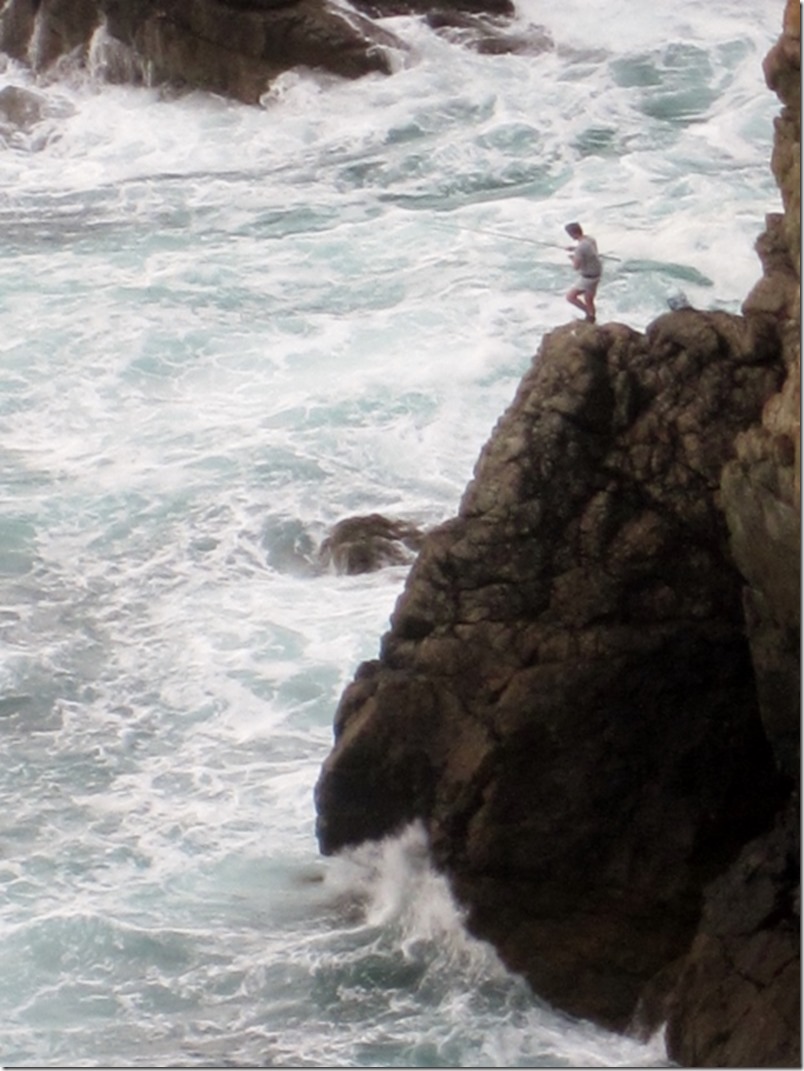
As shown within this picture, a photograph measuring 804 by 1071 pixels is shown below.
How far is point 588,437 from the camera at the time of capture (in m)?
12.7

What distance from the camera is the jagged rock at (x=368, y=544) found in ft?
54.9

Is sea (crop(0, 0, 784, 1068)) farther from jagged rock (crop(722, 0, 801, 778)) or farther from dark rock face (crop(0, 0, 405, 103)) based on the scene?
jagged rock (crop(722, 0, 801, 778))

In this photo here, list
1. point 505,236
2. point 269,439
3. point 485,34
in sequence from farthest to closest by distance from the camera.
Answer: point 485,34 → point 505,236 → point 269,439

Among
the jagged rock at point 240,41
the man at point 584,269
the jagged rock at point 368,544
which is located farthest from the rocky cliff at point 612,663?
the jagged rock at point 240,41

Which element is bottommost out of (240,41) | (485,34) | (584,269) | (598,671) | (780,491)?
(598,671)

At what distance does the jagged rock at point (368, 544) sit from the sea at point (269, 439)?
16cm

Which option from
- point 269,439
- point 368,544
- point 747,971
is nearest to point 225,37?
point 269,439

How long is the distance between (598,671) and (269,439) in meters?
6.93

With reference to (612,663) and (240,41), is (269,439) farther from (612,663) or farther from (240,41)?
(240,41)

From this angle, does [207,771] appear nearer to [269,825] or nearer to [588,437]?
[269,825]

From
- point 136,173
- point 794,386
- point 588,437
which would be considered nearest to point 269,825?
point 588,437

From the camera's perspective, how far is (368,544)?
1681 centimetres

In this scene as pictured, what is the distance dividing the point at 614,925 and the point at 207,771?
3.18 m

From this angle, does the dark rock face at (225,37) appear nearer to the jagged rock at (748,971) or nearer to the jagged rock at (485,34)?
the jagged rock at (485,34)
